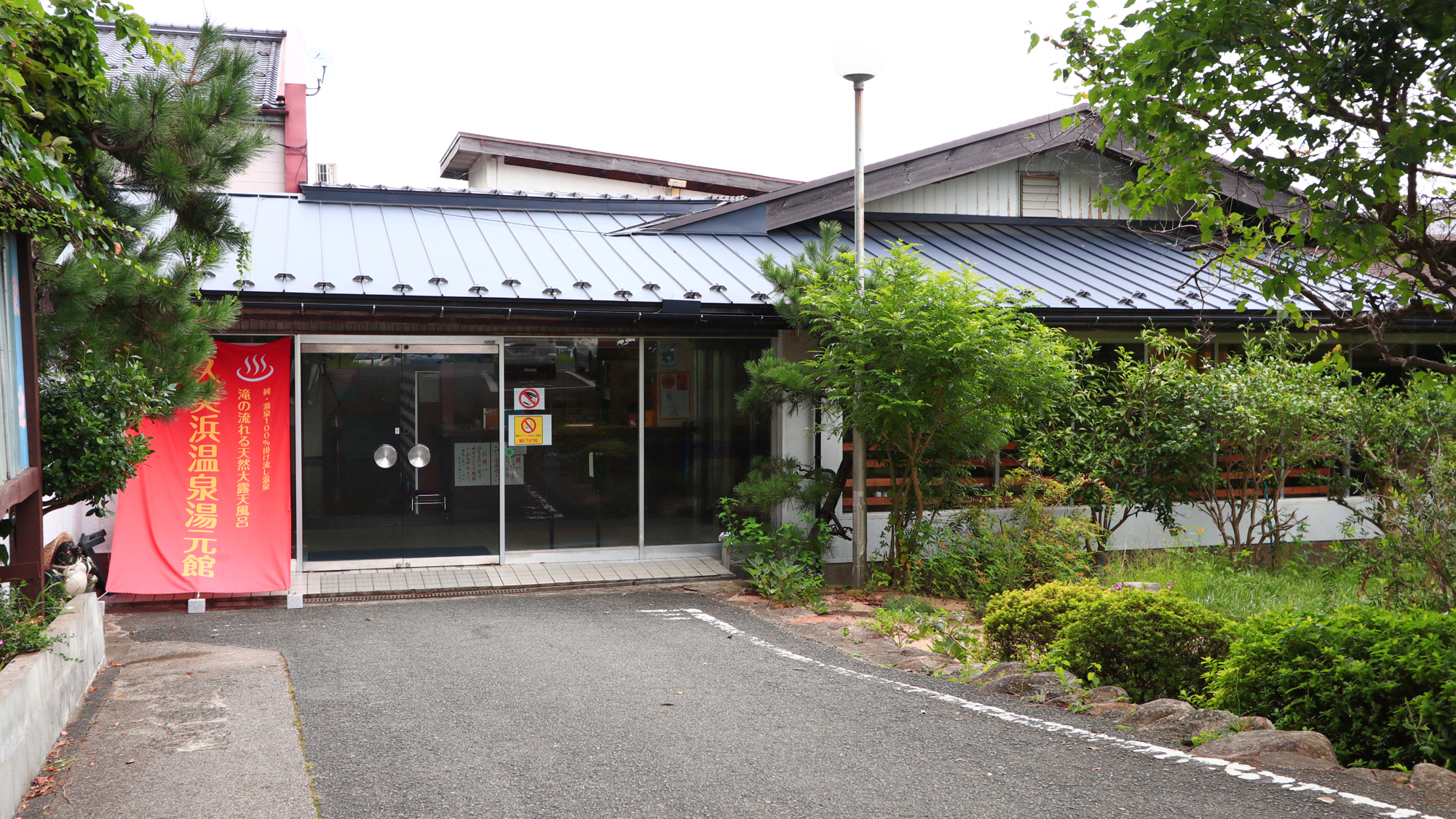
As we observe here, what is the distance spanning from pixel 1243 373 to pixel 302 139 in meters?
15.8

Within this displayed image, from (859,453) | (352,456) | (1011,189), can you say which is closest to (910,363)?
(859,453)

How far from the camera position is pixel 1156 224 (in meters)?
13.9

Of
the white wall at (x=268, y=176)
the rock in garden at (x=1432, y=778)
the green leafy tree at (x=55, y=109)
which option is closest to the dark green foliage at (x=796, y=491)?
the green leafy tree at (x=55, y=109)

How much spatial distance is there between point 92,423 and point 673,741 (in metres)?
3.68

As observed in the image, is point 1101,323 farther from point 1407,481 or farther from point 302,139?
point 302,139

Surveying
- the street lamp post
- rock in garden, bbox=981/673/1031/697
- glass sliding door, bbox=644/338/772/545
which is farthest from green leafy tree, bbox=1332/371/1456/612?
glass sliding door, bbox=644/338/772/545

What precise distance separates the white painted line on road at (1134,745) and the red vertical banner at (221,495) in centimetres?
482

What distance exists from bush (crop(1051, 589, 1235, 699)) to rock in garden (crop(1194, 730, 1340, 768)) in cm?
120

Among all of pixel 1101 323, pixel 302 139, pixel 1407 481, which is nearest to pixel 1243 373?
pixel 1101 323

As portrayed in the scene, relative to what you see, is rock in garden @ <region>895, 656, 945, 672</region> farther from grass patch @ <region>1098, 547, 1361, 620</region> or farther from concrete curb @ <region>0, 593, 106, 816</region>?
concrete curb @ <region>0, 593, 106, 816</region>

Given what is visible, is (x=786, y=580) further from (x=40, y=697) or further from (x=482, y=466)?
(x=40, y=697)

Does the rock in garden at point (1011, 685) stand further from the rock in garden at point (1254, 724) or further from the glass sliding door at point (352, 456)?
the glass sliding door at point (352, 456)

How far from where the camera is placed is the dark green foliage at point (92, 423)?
571cm

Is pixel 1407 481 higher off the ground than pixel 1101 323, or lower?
lower
